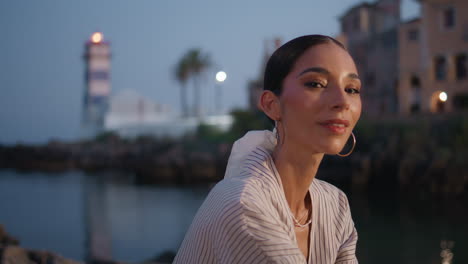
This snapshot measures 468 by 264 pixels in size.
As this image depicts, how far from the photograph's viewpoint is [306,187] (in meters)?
1.88

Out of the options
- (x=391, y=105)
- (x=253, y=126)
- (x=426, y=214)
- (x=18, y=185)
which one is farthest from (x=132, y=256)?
A: (x=18, y=185)

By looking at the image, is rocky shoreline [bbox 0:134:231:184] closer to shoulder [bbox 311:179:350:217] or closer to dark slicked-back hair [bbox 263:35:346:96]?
shoulder [bbox 311:179:350:217]

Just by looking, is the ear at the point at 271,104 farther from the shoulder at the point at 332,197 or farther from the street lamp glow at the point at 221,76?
the street lamp glow at the point at 221,76

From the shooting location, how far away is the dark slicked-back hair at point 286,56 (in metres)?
1.76

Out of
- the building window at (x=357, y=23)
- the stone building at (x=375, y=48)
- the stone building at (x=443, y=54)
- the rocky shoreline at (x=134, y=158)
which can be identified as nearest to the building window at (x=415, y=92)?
the stone building at (x=375, y=48)

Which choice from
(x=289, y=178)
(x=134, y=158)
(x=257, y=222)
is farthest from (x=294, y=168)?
(x=134, y=158)

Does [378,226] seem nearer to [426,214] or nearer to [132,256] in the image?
[426,214]

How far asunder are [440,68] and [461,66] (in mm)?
955

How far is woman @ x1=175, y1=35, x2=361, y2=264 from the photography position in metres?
1.56

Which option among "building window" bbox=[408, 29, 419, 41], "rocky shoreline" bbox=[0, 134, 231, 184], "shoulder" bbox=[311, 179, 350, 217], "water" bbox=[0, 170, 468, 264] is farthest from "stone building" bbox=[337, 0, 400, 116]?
"shoulder" bbox=[311, 179, 350, 217]

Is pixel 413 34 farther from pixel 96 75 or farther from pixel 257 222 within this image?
pixel 96 75

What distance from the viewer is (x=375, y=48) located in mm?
26250

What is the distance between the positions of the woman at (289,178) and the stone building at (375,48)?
75.8 ft

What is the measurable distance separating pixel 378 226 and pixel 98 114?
37.3m
